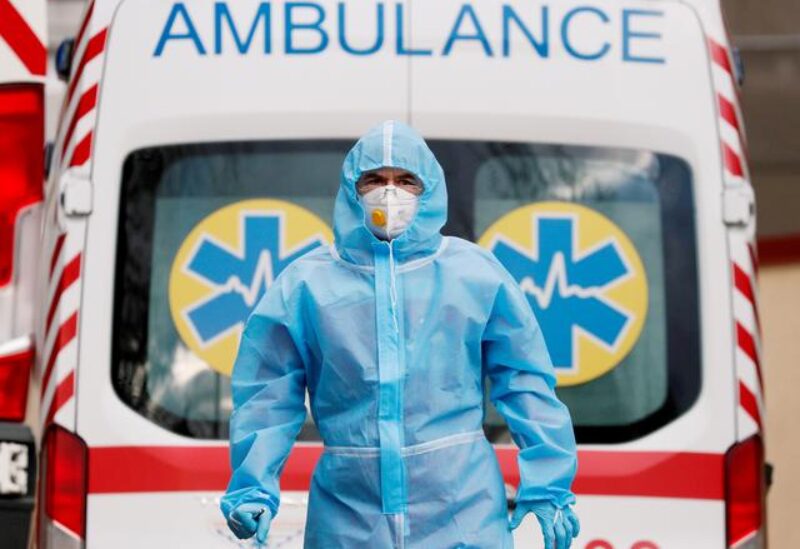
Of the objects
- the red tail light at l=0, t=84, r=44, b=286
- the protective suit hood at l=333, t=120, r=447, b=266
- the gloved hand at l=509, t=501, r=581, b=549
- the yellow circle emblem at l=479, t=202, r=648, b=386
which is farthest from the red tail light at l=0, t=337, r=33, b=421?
the gloved hand at l=509, t=501, r=581, b=549

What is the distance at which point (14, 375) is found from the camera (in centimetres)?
619

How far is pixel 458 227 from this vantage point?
554 centimetres

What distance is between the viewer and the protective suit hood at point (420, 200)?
455cm

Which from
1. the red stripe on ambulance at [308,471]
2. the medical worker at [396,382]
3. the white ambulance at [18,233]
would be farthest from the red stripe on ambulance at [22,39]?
the medical worker at [396,382]

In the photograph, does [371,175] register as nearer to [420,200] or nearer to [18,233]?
[420,200]

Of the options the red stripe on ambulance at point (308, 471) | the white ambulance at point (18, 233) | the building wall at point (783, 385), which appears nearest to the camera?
the red stripe on ambulance at point (308, 471)

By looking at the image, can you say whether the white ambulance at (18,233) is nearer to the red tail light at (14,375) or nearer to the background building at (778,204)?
the red tail light at (14,375)

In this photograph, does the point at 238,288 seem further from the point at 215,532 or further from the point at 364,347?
the point at 364,347

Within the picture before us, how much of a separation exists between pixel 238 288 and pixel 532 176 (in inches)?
29.7

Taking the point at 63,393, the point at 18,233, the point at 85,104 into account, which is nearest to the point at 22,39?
the point at 18,233

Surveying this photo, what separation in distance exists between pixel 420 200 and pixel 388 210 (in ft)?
0.22

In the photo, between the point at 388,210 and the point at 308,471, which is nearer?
the point at 388,210

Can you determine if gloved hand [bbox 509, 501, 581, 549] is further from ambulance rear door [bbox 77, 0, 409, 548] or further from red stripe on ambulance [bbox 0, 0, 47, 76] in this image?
red stripe on ambulance [bbox 0, 0, 47, 76]

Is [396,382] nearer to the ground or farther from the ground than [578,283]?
nearer to the ground
